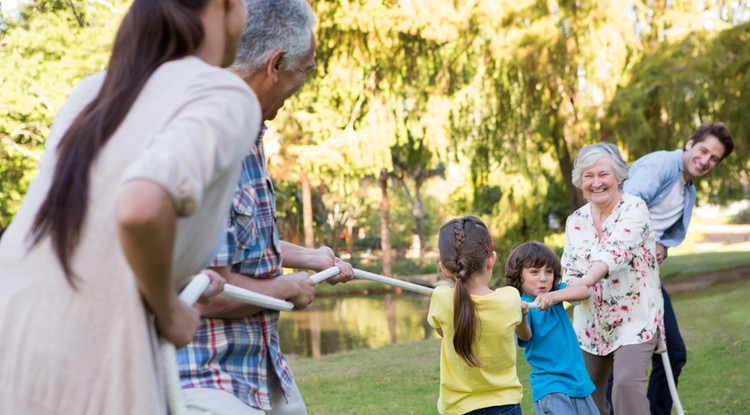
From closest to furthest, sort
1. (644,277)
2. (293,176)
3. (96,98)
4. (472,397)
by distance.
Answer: (96,98) → (472,397) → (644,277) → (293,176)

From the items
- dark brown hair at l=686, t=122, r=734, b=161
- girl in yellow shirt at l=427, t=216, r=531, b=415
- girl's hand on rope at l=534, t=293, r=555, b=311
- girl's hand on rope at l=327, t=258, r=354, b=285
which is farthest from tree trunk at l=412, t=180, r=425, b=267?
girl's hand on rope at l=327, t=258, r=354, b=285

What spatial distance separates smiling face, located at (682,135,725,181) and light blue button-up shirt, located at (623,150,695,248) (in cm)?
5

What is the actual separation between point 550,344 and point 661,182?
1.72 meters

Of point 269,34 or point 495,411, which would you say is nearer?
point 269,34

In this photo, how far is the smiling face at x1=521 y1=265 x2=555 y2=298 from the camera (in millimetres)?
4328

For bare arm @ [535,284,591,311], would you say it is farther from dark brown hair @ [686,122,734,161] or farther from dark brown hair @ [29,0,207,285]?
dark brown hair @ [29,0,207,285]

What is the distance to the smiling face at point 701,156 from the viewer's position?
5.62 m

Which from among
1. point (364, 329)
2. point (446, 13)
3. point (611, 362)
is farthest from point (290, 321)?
point (611, 362)

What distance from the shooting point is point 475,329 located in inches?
149

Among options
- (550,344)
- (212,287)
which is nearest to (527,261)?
(550,344)

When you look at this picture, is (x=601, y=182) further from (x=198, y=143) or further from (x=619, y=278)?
(x=198, y=143)

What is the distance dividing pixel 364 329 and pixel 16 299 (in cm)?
1633

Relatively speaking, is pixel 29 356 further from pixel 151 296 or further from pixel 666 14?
pixel 666 14

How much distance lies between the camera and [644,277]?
4785 mm
